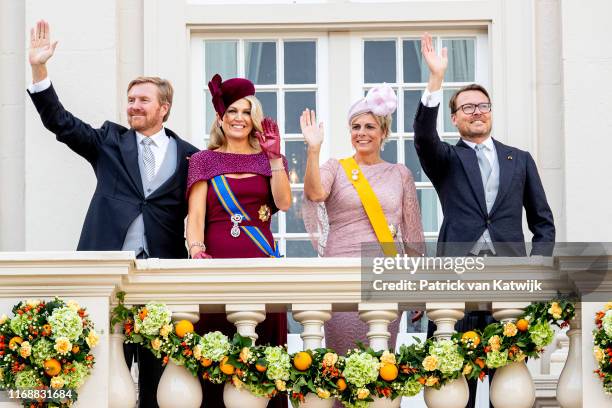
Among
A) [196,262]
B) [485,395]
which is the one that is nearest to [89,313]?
[196,262]

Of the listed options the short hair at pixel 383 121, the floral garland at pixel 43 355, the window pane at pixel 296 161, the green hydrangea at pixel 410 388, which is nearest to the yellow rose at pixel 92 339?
the floral garland at pixel 43 355

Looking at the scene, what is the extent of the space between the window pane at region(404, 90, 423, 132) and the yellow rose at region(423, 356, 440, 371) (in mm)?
3770

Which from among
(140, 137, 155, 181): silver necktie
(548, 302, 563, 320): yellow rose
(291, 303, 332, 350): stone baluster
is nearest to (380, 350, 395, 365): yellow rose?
(291, 303, 332, 350): stone baluster

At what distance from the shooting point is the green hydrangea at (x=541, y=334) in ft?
25.1

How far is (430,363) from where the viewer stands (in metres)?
7.61

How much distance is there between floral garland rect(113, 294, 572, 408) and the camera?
24.9 feet

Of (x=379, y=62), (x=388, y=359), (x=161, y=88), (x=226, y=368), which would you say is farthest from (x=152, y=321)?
(x=379, y=62)

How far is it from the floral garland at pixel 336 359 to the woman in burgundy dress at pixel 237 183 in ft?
2.44

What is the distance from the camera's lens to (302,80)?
11.3 metres

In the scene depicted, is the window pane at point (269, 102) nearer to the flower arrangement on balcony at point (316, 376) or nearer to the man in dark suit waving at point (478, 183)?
the man in dark suit waving at point (478, 183)

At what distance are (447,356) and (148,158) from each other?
2.14 metres

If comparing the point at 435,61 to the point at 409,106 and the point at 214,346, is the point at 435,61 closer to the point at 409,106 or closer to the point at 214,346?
the point at 214,346

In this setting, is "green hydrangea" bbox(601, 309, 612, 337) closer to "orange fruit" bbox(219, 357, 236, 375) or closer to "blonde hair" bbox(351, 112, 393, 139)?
"orange fruit" bbox(219, 357, 236, 375)

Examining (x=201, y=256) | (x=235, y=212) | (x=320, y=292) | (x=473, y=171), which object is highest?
(x=473, y=171)
